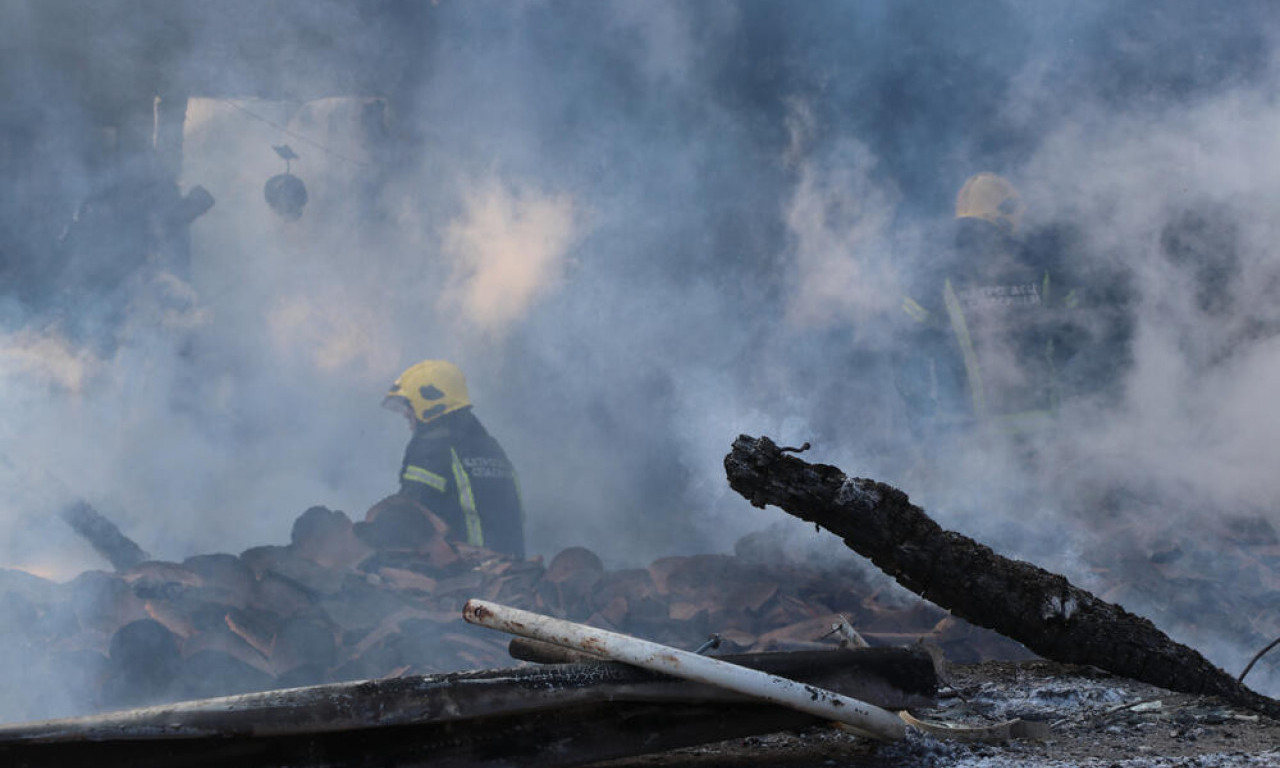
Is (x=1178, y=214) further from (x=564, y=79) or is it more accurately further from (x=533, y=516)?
(x=533, y=516)

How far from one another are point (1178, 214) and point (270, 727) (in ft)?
29.7

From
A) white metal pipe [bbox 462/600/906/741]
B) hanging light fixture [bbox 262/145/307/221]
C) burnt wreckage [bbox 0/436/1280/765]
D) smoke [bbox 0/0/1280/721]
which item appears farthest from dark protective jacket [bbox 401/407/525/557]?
white metal pipe [bbox 462/600/906/741]

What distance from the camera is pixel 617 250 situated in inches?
476

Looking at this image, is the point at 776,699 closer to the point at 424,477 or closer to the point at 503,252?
the point at 424,477

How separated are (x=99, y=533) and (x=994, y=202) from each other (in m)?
9.43

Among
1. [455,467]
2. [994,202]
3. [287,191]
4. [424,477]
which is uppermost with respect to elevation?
[287,191]

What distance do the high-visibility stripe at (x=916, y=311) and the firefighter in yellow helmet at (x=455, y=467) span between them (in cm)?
407

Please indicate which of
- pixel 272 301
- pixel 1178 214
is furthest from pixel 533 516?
pixel 1178 214

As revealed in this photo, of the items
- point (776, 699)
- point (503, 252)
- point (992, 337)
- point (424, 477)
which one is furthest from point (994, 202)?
A: point (776, 699)

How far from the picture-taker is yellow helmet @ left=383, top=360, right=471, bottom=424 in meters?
10.2

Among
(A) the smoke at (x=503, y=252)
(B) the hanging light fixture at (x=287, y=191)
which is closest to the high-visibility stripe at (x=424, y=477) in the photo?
(A) the smoke at (x=503, y=252)

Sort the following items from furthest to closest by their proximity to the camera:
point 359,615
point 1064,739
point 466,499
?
point 466,499
point 359,615
point 1064,739

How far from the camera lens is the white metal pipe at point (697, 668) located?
6.07 ft

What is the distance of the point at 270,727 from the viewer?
5.46 feet
